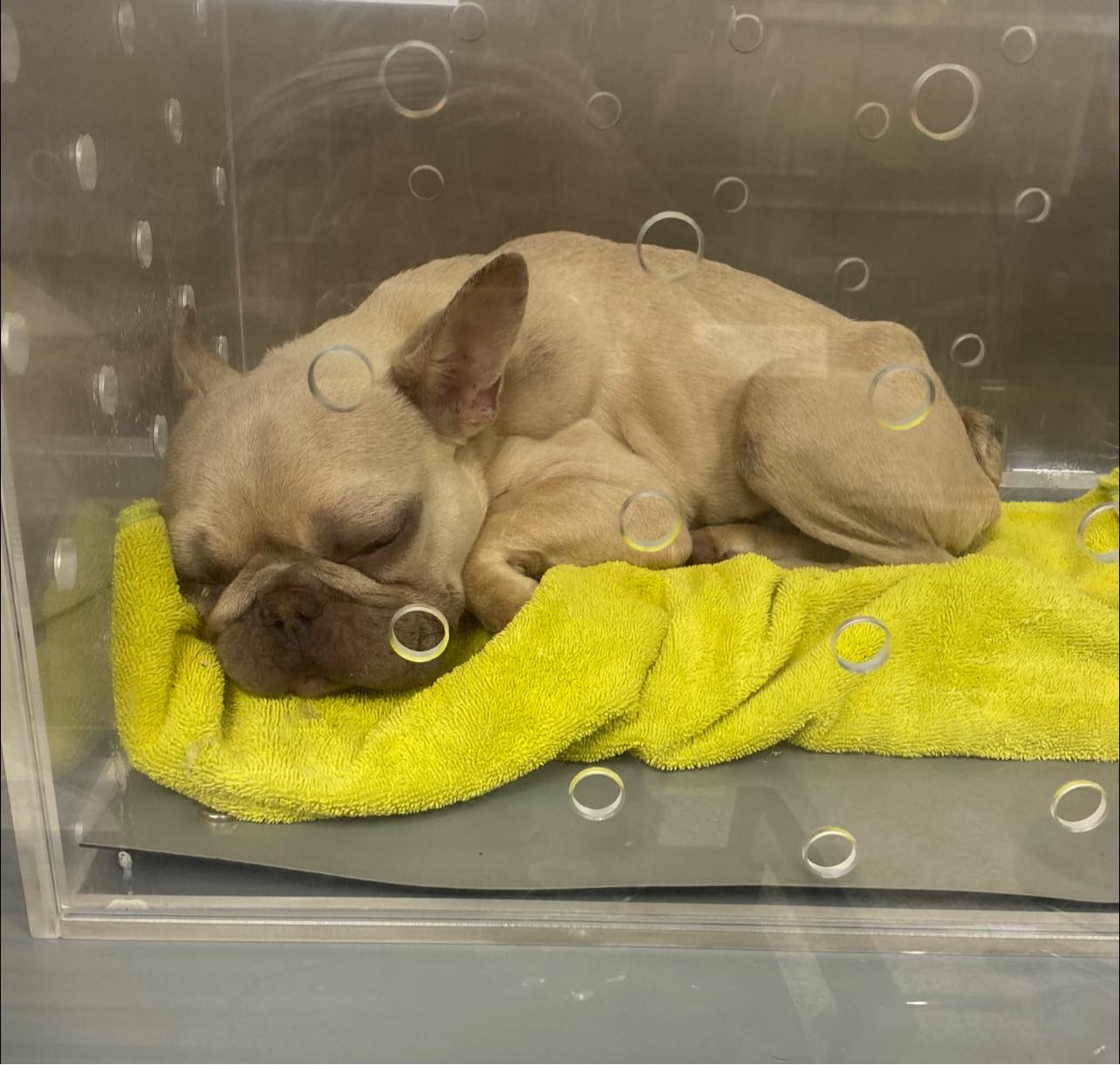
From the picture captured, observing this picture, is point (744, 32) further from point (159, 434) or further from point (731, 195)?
point (159, 434)

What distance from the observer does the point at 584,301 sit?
1.94m

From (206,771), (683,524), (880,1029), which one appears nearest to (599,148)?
(683,524)

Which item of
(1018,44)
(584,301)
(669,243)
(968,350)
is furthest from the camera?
(968,350)

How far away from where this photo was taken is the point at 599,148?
71.1 inches

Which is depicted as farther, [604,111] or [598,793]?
[604,111]

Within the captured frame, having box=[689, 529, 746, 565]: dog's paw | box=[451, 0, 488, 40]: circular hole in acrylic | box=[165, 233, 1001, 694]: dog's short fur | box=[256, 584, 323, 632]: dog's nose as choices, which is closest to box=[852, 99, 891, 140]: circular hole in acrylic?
box=[165, 233, 1001, 694]: dog's short fur

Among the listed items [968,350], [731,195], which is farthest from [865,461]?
[731,195]

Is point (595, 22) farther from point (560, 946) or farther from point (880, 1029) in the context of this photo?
point (880, 1029)

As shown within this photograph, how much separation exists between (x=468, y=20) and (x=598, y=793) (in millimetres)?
1244

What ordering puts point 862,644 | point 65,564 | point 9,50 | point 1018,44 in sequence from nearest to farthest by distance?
point 9,50, point 65,564, point 862,644, point 1018,44

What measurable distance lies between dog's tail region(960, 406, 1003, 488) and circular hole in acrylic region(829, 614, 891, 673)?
51 centimetres

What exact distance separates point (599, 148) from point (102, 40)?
79cm

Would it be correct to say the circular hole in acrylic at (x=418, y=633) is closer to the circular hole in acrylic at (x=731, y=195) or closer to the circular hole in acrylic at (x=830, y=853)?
the circular hole in acrylic at (x=830, y=853)

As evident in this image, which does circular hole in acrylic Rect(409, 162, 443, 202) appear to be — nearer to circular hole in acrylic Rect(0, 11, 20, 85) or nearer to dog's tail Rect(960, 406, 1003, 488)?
circular hole in acrylic Rect(0, 11, 20, 85)
